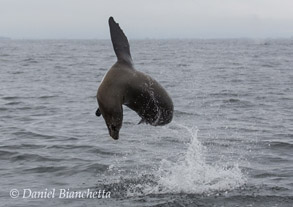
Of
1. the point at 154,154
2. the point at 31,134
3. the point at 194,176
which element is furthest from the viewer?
the point at 31,134

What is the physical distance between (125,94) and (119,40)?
2.92 feet

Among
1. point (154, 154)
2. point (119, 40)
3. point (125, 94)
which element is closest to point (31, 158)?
point (154, 154)

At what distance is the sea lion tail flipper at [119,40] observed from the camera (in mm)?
7127

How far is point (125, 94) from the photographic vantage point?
6.75m

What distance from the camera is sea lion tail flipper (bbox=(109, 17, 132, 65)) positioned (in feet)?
23.4

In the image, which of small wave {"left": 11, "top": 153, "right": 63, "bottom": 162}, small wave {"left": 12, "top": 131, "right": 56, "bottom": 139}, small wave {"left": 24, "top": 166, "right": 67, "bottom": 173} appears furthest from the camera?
small wave {"left": 12, "top": 131, "right": 56, "bottom": 139}

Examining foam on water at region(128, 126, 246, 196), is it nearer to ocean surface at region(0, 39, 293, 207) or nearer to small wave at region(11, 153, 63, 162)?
ocean surface at region(0, 39, 293, 207)

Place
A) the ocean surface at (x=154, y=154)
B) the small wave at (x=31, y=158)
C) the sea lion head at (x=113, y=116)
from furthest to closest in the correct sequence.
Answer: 1. the small wave at (x=31, y=158)
2. the ocean surface at (x=154, y=154)
3. the sea lion head at (x=113, y=116)

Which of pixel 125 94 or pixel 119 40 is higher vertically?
pixel 119 40

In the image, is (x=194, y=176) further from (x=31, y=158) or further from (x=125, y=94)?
(x=31, y=158)

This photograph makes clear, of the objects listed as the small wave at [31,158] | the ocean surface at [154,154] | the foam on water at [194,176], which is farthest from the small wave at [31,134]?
the foam on water at [194,176]

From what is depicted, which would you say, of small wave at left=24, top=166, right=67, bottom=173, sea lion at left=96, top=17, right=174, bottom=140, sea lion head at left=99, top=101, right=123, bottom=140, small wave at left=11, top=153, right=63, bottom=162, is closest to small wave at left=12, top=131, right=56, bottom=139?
small wave at left=11, top=153, right=63, bottom=162

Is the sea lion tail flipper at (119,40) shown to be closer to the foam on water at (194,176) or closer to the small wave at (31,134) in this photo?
the foam on water at (194,176)

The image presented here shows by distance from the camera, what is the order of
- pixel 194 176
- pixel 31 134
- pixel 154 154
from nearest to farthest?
pixel 194 176
pixel 154 154
pixel 31 134
